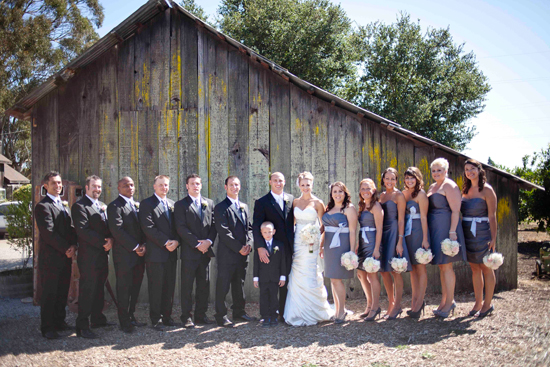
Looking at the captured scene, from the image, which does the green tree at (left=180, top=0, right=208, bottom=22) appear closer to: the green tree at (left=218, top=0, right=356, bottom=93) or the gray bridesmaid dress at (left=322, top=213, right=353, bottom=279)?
the green tree at (left=218, top=0, right=356, bottom=93)

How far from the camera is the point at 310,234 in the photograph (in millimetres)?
5484

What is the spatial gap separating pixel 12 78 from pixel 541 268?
99.5 ft

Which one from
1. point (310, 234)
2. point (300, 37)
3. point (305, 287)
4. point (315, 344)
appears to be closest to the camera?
point (315, 344)

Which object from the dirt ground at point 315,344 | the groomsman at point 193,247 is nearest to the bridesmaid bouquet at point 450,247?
the dirt ground at point 315,344

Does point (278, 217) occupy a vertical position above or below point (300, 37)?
below

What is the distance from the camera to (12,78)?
2714 centimetres

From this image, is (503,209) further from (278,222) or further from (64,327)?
(64,327)

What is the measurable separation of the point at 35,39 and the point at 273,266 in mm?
27753

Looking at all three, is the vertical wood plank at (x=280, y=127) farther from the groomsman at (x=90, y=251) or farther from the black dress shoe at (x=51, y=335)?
the black dress shoe at (x=51, y=335)

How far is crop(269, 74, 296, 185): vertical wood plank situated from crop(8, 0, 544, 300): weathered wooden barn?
17 millimetres

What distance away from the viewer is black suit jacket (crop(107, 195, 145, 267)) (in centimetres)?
541

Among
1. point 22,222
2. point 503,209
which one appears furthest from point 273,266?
point 22,222

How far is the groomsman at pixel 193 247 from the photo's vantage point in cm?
556

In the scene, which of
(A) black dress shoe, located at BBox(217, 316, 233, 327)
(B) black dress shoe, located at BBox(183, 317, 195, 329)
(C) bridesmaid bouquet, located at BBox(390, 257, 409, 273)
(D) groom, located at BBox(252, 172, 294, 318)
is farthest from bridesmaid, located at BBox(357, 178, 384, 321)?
(B) black dress shoe, located at BBox(183, 317, 195, 329)
